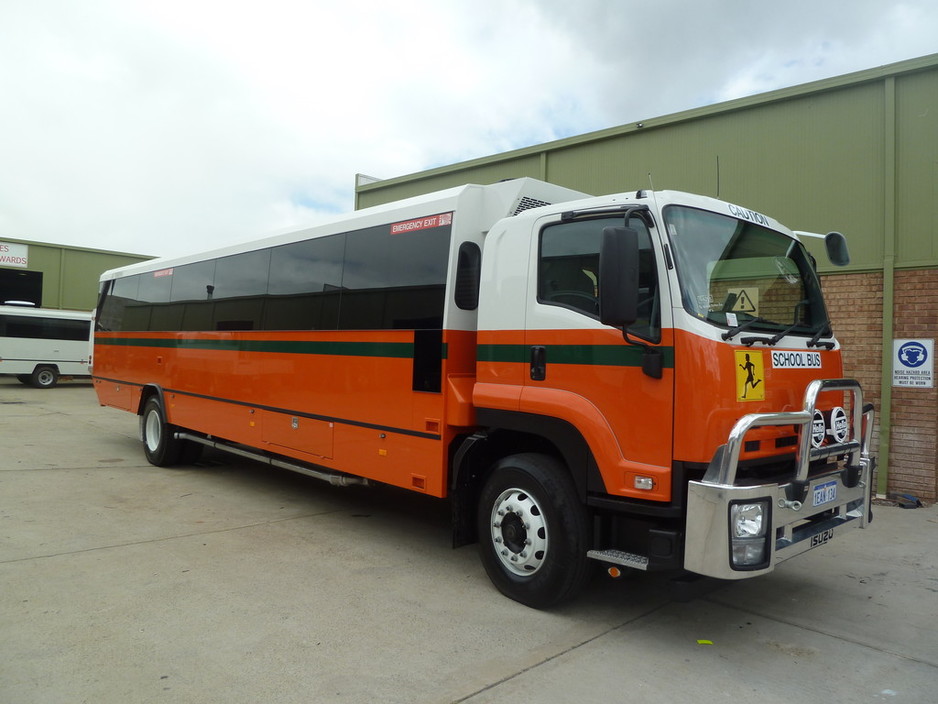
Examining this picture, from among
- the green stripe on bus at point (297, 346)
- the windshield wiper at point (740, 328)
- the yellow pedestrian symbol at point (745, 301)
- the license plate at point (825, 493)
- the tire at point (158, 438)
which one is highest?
the yellow pedestrian symbol at point (745, 301)

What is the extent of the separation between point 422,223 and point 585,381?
2.07 metres

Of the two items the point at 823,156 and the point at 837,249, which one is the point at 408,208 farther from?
the point at 823,156

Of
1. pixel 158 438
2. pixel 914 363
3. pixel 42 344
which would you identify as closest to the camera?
pixel 914 363

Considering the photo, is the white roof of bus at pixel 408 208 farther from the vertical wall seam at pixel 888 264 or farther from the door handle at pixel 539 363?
the vertical wall seam at pixel 888 264

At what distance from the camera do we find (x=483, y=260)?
5066 mm

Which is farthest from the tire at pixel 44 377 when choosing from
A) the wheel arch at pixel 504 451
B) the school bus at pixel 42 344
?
the wheel arch at pixel 504 451

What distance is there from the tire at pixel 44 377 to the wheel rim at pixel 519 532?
23933mm

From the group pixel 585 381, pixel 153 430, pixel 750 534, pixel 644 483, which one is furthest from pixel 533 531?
pixel 153 430

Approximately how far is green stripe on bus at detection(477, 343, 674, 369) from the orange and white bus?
1 centimetres

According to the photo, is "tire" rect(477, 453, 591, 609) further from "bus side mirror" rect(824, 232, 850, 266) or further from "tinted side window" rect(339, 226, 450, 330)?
"bus side mirror" rect(824, 232, 850, 266)

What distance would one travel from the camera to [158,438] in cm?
976

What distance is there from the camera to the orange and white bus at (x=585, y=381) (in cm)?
378

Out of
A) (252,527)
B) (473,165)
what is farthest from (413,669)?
(473,165)

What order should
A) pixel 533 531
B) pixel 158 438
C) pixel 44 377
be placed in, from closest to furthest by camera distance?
pixel 533 531, pixel 158 438, pixel 44 377
